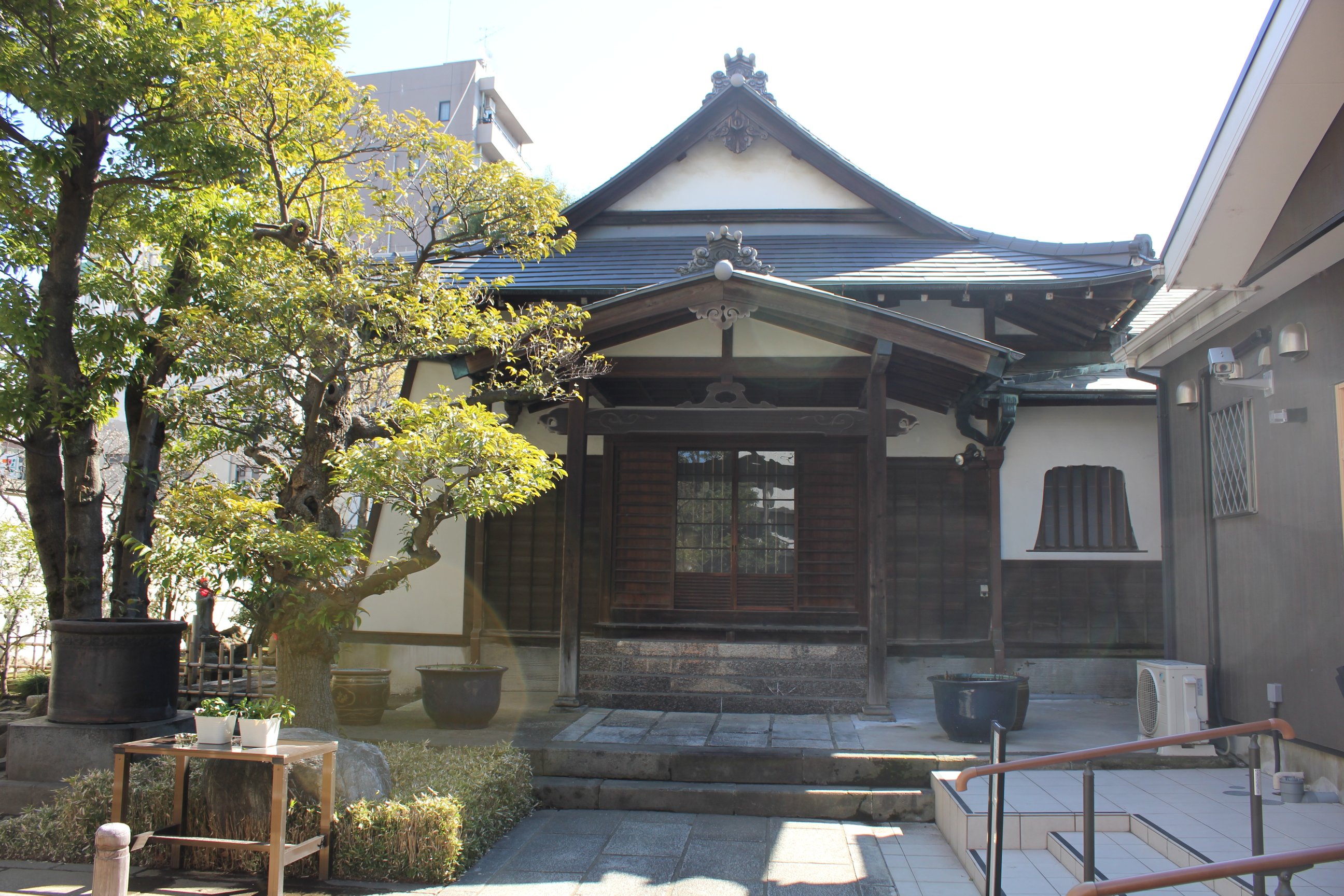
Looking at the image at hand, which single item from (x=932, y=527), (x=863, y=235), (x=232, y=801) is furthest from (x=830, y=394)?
(x=232, y=801)

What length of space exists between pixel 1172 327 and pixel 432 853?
654 cm

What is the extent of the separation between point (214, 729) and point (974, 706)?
5.21m

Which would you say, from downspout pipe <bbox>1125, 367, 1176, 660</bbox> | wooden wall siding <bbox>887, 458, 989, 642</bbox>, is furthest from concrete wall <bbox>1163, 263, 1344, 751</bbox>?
wooden wall siding <bbox>887, 458, 989, 642</bbox>

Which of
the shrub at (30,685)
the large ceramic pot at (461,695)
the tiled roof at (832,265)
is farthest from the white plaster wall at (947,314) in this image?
the shrub at (30,685)

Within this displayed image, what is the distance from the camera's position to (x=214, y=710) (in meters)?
4.84

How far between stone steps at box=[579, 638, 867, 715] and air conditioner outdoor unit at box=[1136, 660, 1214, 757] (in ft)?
7.92

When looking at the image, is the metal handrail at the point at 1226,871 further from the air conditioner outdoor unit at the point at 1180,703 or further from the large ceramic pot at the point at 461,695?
the large ceramic pot at the point at 461,695

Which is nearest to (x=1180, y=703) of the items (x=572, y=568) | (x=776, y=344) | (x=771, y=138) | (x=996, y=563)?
(x=996, y=563)

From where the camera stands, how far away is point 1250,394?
6379 mm

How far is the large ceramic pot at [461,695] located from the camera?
727 centimetres

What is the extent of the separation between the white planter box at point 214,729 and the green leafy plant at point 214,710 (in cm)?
1

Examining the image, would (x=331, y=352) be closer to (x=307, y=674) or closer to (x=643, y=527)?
(x=307, y=674)

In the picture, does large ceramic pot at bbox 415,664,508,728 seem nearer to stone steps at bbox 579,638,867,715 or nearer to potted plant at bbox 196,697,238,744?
stone steps at bbox 579,638,867,715

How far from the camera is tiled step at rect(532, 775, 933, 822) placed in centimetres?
596
